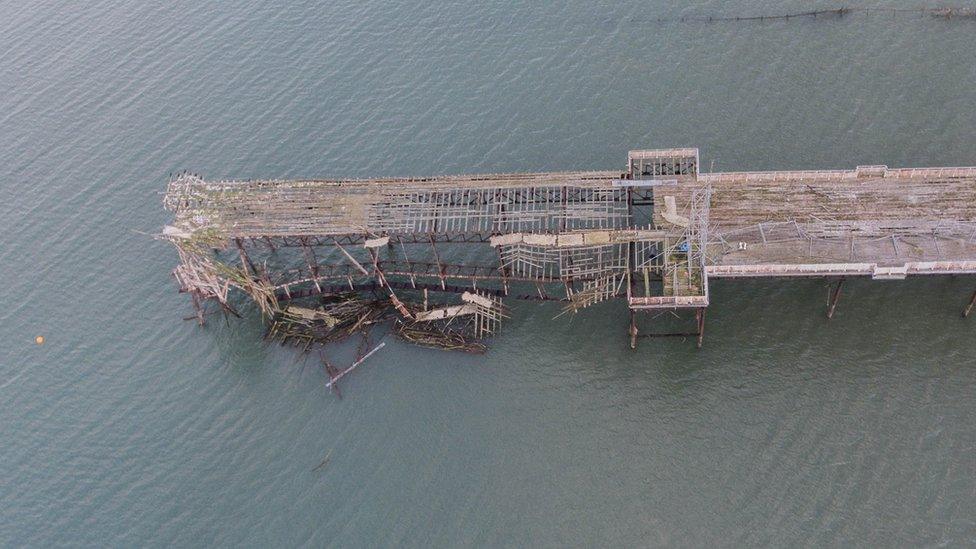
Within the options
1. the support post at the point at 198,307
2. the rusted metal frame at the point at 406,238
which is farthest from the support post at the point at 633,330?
the support post at the point at 198,307

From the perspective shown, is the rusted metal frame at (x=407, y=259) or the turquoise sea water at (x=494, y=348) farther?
the rusted metal frame at (x=407, y=259)

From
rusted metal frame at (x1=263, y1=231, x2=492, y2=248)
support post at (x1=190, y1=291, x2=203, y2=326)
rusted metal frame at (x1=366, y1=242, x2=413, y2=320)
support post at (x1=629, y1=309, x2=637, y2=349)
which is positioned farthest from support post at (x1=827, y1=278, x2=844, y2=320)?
support post at (x1=190, y1=291, x2=203, y2=326)

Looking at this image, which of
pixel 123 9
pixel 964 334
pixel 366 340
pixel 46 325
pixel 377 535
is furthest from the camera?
pixel 123 9

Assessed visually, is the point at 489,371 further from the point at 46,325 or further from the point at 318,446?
the point at 46,325

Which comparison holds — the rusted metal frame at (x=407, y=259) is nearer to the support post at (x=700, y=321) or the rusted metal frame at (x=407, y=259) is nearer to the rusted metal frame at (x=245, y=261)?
the rusted metal frame at (x=245, y=261)

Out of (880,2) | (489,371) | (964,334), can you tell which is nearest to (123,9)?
(489,371)

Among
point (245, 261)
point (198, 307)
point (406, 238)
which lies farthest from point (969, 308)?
point (198, 307)
